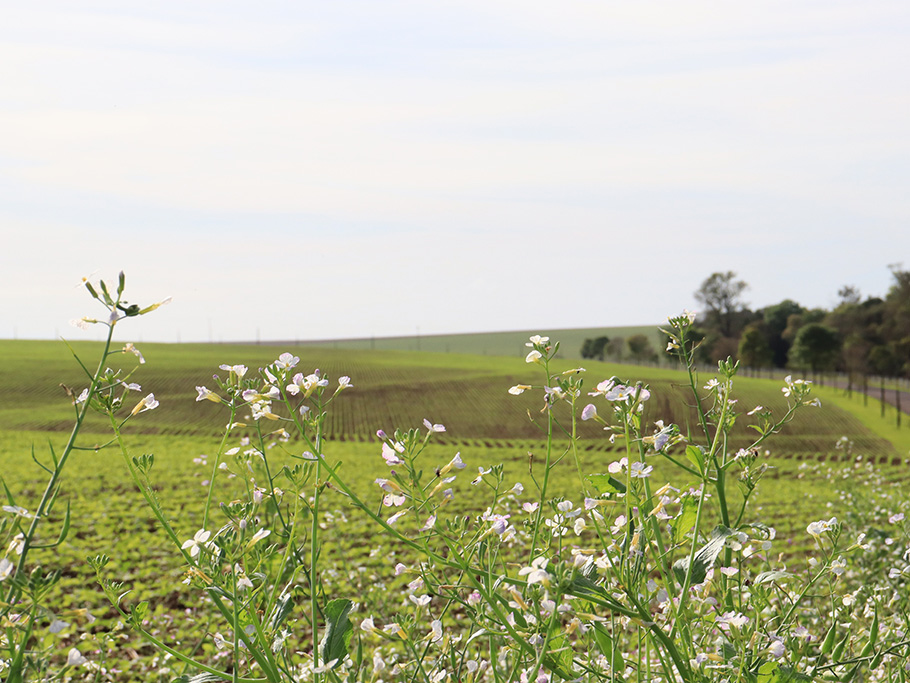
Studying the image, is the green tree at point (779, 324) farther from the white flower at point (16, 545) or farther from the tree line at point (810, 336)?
the white flower at point (16, 545)

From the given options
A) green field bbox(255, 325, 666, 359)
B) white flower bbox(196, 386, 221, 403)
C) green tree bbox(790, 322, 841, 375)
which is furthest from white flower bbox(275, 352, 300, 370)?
green field bbox(255, 325, 666, 359)

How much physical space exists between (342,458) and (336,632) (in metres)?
19.1

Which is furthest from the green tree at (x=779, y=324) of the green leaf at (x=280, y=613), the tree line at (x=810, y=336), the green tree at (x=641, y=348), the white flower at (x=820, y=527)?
the green leaf at (x=280, y=613)

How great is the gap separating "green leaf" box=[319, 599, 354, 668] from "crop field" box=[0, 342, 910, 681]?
1.24ft

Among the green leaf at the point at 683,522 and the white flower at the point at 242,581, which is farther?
the green leaf at the point at 683,522

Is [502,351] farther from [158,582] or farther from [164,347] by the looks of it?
[158,582]

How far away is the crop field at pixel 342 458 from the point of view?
6375mm

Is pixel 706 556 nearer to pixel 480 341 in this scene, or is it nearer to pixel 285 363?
pixel 285 363

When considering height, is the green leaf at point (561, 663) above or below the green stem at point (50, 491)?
below

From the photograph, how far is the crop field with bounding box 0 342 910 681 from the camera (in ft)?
20.9

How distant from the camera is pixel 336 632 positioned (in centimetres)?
158

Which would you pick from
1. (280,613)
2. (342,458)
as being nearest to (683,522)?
(280,613)

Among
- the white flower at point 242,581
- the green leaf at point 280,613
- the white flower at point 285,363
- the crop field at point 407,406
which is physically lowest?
the crop field at point 407,406

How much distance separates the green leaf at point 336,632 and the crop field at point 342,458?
1.24 feet
